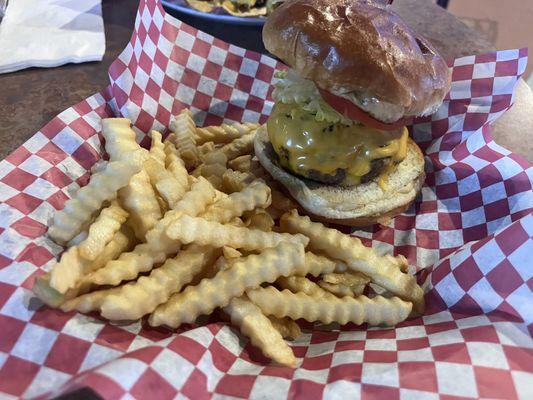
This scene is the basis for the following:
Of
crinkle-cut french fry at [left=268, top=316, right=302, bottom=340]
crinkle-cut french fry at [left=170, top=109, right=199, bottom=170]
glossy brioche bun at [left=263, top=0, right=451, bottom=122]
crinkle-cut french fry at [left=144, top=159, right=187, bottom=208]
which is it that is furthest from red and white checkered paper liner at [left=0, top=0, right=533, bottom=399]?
glossy brioche bun at [left=263, top=0, right=451, bottom=122]

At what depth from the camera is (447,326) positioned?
1.60 metres

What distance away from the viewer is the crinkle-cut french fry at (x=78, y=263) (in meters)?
1.28

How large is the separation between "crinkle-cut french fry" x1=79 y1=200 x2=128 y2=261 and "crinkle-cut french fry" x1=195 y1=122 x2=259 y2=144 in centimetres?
77

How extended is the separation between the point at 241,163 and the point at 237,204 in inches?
23.3

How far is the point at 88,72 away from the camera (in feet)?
9.48

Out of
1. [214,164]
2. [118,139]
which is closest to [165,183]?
[118,139]

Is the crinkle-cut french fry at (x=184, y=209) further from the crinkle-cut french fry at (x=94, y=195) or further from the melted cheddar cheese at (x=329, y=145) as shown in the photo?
the melted cheddar cheese at (x=329, y=145)

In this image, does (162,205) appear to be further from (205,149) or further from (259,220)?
(205,149)

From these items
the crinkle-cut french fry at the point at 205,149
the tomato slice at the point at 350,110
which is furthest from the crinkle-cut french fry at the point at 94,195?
the tomato slice at the point at 350,110

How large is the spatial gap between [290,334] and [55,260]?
2.62 feet

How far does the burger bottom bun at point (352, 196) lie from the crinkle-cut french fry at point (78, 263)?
771 mm

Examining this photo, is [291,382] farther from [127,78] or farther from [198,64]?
[198,64]

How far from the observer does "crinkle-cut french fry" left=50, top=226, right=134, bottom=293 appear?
1276 millimetres

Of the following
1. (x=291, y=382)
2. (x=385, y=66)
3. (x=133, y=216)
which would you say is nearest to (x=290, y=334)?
(x=291, y=382)
